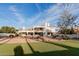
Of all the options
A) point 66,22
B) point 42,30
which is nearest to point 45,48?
point 42,30

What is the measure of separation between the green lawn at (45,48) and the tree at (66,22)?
0.46 feet

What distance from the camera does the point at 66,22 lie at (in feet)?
8.14

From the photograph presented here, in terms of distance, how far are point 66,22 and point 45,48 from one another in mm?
389

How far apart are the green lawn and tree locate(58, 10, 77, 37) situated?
140 millimetres

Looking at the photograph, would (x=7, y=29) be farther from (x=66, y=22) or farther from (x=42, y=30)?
(x=66, y=22)

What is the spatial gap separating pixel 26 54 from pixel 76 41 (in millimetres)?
590

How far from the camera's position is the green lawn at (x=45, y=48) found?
2.41 metres

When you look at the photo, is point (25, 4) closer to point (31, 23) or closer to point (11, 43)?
point (31, 23)

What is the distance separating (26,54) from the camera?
2418 millimetres

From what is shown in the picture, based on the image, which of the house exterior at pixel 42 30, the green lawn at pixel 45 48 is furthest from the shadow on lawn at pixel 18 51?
the house exterior at pixel 42 30

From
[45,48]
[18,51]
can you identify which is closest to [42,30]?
[45,48]

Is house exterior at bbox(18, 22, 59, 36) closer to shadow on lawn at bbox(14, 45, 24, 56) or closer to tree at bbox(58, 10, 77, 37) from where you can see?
tree at bbox(58, 10, 77, 37)

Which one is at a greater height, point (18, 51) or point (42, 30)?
point (42, 30)

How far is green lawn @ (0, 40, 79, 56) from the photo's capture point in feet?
7.92
